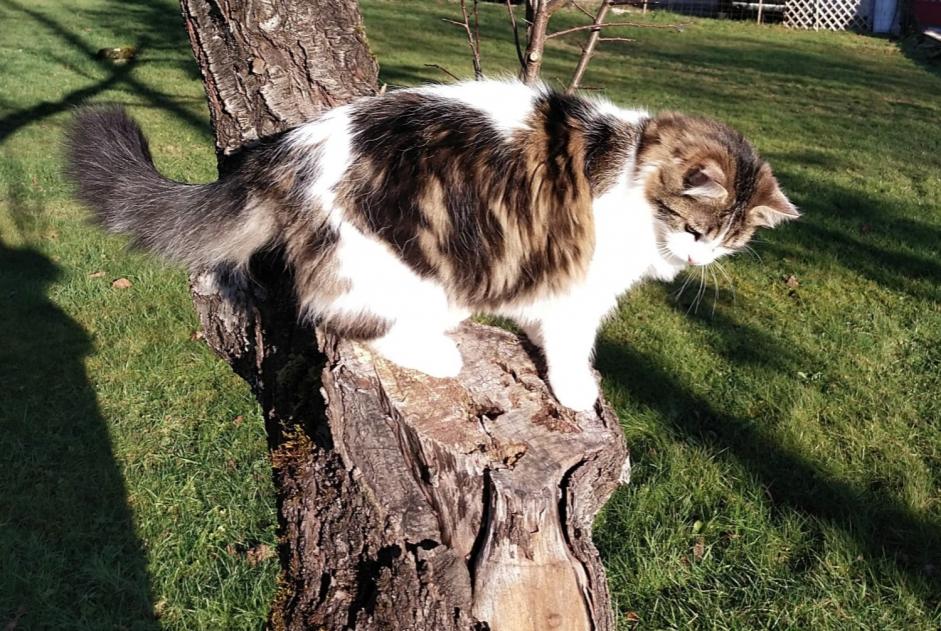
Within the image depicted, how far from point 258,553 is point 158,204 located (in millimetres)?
1512

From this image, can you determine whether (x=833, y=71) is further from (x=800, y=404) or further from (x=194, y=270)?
(x=194, y=270)

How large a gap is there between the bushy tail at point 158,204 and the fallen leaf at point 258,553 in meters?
1.31

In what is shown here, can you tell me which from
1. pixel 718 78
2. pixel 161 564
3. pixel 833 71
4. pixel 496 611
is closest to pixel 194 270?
pixel 161 564

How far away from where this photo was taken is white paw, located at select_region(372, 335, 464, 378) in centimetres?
236

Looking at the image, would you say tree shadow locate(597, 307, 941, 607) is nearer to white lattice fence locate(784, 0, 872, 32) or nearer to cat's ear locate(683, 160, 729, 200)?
cat's ear locate(683, 160, 729, 200)

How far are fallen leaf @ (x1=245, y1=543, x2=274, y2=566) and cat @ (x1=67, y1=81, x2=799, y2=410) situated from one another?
125 centimetres

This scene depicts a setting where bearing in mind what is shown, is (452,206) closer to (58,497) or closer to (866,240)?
(58,497)

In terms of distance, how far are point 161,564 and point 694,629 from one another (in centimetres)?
205

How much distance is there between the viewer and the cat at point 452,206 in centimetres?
226

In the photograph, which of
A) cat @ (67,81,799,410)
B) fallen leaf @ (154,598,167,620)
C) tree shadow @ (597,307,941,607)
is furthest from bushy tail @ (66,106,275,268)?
tree shadow @ (597,307,941,607)

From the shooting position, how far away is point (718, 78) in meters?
12.0

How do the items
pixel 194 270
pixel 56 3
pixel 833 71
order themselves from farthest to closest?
1. pixel 56 3
2. pixel 833 71
3. pixel 194 270

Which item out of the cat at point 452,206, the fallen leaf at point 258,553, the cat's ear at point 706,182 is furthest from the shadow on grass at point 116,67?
the cat's ear at point 706,182

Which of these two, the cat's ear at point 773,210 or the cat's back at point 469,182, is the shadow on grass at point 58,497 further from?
the cat's ear at point 773,210
